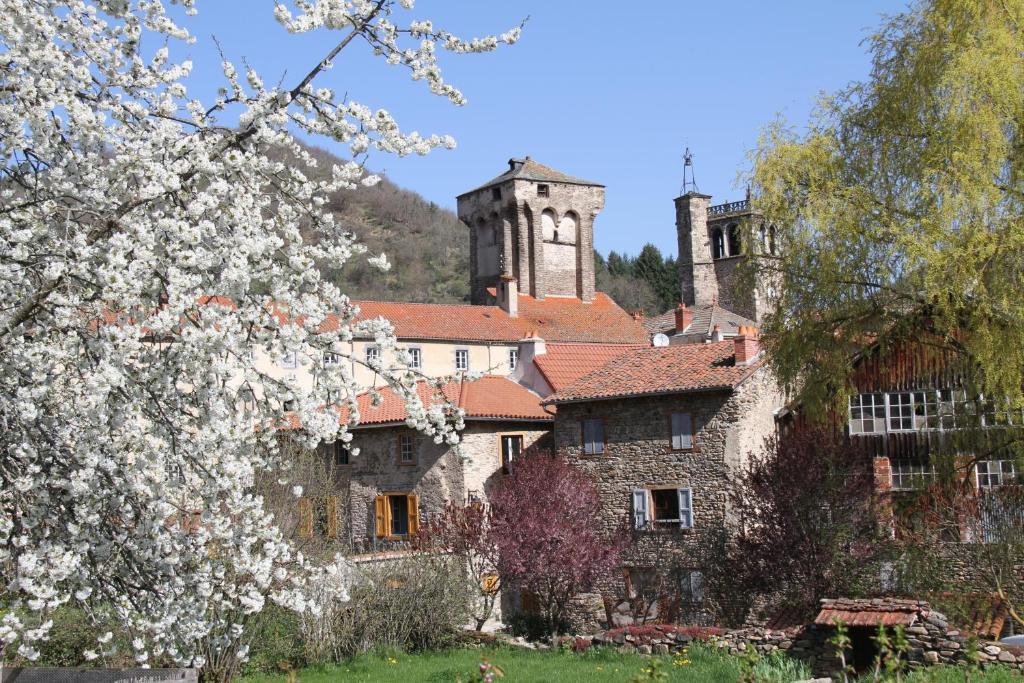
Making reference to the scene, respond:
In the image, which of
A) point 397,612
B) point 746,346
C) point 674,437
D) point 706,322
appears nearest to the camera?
point 397,612

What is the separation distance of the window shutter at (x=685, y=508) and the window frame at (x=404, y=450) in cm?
824

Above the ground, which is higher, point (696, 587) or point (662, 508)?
point (662, 508)

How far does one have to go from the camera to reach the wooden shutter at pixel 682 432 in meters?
31.0

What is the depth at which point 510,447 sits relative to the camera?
34938mm

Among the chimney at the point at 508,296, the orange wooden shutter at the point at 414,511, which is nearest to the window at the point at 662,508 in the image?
the orange wooden shutter at the point at 414,511

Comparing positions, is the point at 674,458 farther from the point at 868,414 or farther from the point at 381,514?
the point at 381,514

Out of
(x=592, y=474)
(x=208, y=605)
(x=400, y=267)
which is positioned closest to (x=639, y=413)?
(x=592, y=474)

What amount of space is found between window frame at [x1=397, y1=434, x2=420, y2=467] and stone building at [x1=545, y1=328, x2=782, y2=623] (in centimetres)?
448

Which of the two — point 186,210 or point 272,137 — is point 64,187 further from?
point 272,137

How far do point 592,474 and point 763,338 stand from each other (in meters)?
12.7

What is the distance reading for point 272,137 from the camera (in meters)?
7.25

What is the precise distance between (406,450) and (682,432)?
8.76 meters

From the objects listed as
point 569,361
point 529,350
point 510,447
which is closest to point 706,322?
point 569,361

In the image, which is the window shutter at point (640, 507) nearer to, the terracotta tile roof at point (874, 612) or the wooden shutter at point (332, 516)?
the wooden shutter at point (332, 516)
